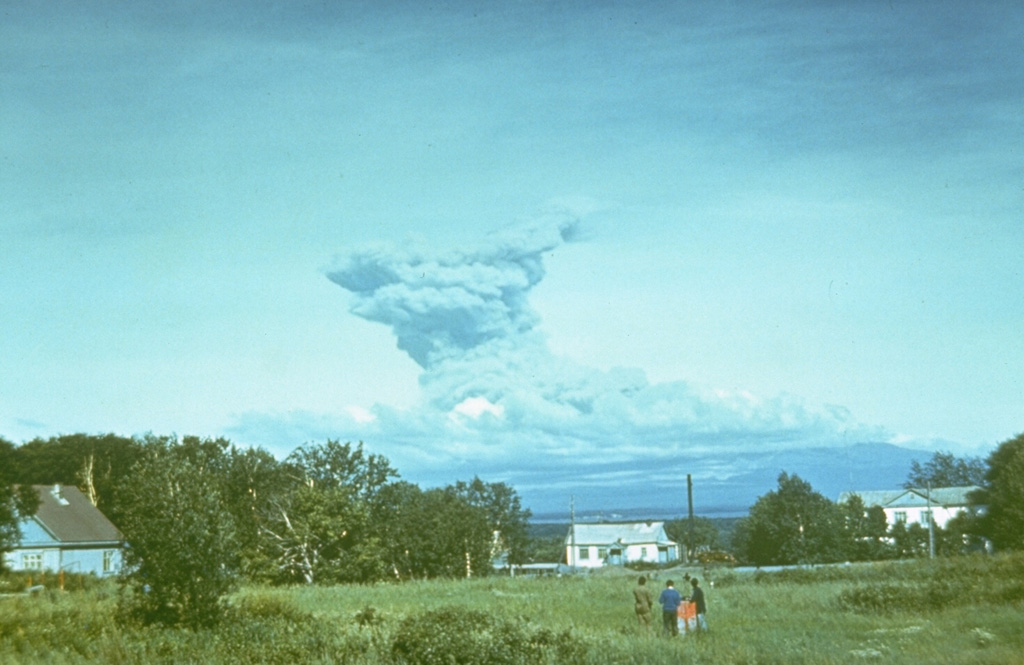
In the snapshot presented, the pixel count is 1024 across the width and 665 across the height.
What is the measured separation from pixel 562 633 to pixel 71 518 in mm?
60602

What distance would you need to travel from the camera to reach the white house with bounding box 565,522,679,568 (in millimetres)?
127812

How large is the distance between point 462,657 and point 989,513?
61075mm

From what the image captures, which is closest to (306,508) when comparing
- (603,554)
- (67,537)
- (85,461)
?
(67,537)

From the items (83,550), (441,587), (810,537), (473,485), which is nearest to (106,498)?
(83,550)

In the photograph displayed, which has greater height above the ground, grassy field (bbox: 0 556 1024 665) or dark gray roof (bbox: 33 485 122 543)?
dark gray roof (bbox: 33 485 122 543)

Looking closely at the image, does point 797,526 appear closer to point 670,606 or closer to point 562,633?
point 670,606

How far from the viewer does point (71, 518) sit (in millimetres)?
73750

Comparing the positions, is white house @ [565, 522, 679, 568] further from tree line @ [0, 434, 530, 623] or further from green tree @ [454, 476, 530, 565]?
tree line @ [0, 434, 530, 623]

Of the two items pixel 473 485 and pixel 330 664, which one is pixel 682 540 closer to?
pixel 473 485

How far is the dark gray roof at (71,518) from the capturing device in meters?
71.5

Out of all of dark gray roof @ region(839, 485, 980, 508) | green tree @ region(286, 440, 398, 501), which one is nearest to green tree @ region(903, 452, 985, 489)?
dark gray roof @ region(839, 485, 980, 508)

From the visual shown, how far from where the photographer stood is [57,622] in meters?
25.4

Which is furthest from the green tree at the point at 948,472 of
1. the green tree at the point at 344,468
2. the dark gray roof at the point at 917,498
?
the green tree at the point at 344,468

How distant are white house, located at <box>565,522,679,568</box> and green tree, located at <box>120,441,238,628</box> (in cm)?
10165
